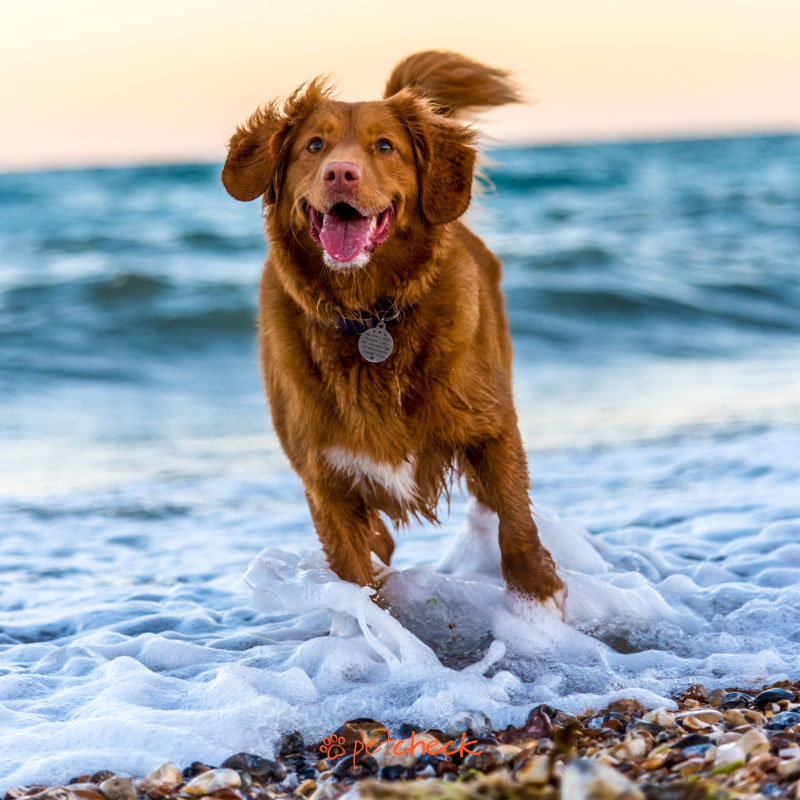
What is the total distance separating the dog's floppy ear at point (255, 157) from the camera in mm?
3662

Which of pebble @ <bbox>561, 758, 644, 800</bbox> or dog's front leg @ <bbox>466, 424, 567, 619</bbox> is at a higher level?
pebble @ <bbox>561, 758, 644, 800</bbox>

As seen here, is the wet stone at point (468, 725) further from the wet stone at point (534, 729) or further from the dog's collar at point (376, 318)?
the dog's collar at point (376, 318)

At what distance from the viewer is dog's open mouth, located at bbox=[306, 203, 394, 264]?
342cm

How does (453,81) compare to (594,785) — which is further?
(453,81)

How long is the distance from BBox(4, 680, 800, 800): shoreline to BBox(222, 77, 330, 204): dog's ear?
1.77 meters

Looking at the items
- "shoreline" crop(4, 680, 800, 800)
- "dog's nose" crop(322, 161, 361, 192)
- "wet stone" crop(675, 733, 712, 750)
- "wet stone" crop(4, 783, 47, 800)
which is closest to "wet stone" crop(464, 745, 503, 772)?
"shoreline" crop(4, 680, 800, 800)

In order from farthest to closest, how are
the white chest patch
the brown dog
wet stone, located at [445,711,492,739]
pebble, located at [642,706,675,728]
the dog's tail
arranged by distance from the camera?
the dog's tail
the white chest patch
the brown dog
wet stone, located at [445,711,492,739]
pebble, located at [642,706,675,728]

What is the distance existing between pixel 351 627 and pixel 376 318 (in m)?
1.07

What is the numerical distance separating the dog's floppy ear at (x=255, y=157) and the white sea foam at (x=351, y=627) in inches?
54.0

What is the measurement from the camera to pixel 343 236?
11.2ft

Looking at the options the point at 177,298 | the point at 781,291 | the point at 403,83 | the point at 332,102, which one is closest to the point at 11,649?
the point at 332,102

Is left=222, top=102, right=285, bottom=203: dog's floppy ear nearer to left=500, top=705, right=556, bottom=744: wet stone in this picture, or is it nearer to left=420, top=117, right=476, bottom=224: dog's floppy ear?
left=420, top=117, right=476, bottom=224: dog's floppy ear

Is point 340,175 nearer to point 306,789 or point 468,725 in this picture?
point 468,725

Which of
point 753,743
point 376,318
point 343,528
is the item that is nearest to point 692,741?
point 753,743
